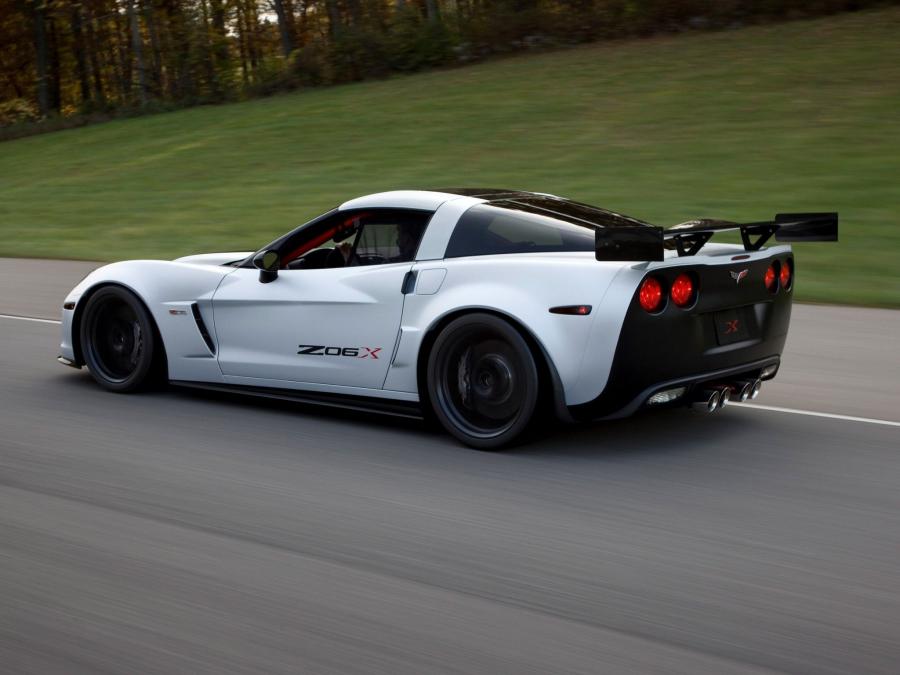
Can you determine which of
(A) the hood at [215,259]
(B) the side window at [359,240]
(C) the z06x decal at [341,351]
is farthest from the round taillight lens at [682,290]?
(A) the hood at [215,259]

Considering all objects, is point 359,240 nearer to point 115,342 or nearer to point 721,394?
point 115,342

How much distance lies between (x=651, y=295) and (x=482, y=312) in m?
0.79

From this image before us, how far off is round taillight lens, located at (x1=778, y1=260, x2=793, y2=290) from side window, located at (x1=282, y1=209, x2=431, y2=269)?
175 centimetres

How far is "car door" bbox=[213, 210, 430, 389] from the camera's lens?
5637 mm

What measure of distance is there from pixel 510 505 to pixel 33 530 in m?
1.82

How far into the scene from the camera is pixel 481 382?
5.34 metres

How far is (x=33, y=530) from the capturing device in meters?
4.32

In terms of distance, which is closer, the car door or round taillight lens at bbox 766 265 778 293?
round taillight lens at bbox 766 265 778 293

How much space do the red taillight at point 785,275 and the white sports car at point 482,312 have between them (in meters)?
0.02

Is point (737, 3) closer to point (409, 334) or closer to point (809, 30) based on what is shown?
point (809, 30)

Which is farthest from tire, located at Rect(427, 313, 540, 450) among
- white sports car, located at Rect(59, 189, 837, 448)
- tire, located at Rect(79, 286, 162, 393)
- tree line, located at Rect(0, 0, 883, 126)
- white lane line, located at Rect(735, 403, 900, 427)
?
tree line, located at Rect(0, 0, 883, 126)

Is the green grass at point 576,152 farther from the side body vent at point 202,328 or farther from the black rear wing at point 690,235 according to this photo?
the side body vent at point 202,328

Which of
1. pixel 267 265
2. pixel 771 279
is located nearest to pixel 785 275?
Result: pixel 771 279

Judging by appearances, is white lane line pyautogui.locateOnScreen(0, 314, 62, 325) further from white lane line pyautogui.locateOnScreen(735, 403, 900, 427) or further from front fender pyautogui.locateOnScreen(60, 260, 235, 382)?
white lane line pyautogui.locateOnScreen(735, 403, 900, 427)
